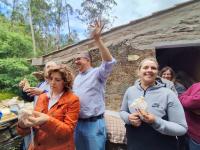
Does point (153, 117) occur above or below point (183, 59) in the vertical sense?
below

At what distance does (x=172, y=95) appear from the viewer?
2.81m

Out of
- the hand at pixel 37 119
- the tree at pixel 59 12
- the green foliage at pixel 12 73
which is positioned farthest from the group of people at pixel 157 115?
the tree at pixel 59 12

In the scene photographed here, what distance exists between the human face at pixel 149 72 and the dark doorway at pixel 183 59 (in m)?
5.10

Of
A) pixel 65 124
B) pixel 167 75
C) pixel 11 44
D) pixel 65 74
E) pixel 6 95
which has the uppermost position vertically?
pixel 11 44

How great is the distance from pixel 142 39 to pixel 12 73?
9796mm

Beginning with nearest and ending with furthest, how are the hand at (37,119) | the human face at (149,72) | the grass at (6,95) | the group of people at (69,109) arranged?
the hand at (37,119)
the group of people at (69,109)
the human face at (149,72)
the grass at (6,95)

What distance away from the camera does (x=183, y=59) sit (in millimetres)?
8594

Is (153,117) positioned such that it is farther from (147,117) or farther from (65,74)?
(65,74)

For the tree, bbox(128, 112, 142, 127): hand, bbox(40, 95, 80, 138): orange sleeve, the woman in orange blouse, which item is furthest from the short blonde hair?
the tree

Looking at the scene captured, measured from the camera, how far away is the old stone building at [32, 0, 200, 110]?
5.82m

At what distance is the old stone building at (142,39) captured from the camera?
5.82 meters

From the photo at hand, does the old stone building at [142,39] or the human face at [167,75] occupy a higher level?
the old stone building at [142,39]

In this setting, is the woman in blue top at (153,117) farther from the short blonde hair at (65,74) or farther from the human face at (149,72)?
the short blonde hair at (65,74)

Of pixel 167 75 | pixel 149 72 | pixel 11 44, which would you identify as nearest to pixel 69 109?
pixel 149 72
